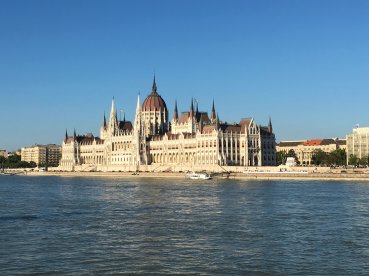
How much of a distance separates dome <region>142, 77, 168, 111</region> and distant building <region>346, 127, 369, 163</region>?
49.0 m

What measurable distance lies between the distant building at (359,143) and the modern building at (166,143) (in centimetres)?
2202

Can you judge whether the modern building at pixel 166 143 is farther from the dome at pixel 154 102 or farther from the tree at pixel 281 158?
the tree at pixel 281 158

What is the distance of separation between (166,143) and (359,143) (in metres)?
46.3

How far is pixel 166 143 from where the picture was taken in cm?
14862

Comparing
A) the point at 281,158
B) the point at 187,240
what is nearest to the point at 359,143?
the point at 281,158

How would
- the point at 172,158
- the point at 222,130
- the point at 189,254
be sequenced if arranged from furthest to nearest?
1. the point at 172,158
2. the point at 222,130
3. the point at 189,254

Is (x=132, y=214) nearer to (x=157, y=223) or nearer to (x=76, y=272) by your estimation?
(x=157, y=223)

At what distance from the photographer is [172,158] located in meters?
147

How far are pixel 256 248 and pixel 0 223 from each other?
51.0 ft

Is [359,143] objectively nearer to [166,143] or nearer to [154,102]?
[166,143]

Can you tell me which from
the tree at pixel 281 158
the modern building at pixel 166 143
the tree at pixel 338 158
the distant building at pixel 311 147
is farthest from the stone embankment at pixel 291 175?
the distant building at pixel 311 147

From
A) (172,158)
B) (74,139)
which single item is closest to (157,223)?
(172,158)

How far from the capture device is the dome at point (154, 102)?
532 feet

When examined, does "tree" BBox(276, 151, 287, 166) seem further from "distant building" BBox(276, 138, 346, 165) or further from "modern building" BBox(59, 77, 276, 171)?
"distant building" BBox(276, 138, 346, 165)
